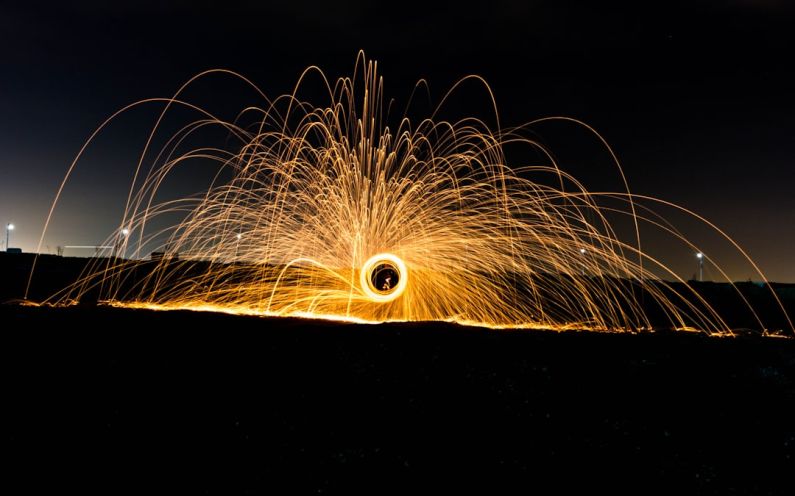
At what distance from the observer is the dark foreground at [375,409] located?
16.5 feet

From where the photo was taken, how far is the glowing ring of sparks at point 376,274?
963cm

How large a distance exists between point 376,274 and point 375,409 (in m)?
4.63

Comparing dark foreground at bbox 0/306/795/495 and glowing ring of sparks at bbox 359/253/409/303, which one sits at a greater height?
glowing ring of sparks at bbox 359/253/409/303

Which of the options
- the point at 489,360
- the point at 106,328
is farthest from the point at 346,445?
the point at 106,328

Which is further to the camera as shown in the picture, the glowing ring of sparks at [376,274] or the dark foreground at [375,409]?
the glowing ring of sparks at [376,274]

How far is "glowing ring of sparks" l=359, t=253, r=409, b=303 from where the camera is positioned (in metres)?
9.63

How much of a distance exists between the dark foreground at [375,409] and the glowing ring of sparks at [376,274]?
2.76 metres

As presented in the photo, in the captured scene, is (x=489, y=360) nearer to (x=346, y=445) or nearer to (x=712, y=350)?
(x=346, y=445)

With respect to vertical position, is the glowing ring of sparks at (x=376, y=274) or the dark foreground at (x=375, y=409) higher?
the glowing ring of sparks at (x=376, y=274)

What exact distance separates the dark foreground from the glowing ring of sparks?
276 centimetres

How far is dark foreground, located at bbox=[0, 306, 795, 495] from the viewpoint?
198 inches

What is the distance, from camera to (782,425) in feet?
20.1

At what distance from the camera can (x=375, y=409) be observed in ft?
18.6

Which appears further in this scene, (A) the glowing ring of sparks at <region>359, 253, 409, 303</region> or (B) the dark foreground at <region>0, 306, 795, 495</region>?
(A) the glowing ring of sparks at <region>359, 253, 409, 303</region>
